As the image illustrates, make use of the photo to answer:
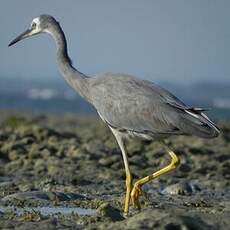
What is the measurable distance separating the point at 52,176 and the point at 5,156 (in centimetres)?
253

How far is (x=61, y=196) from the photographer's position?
1380 centimetres

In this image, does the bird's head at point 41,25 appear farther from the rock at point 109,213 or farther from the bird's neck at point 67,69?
the rock at point 109,213

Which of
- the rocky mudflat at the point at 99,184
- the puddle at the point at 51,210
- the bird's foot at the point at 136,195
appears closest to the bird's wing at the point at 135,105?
the bird's foot at the point at 136,195

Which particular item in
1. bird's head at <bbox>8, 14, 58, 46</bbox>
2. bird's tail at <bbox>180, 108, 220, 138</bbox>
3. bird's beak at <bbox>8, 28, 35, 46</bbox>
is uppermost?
bird's head at <bbox>8, 14, 58, 46</bbox>

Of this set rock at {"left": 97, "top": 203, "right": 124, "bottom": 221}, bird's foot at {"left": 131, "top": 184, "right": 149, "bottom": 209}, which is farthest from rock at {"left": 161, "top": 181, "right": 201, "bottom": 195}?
rock at {"left": 97, "top": 203, "right": 124, "bottom": 221}

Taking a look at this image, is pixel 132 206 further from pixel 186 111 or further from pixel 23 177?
pixel 23 177

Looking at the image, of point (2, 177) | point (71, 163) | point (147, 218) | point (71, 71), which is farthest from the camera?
point (71, 163)

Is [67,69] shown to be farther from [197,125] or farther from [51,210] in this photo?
[51,210]

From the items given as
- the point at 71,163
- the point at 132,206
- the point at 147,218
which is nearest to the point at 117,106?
the point at 132,206

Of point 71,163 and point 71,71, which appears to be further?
point 71,163

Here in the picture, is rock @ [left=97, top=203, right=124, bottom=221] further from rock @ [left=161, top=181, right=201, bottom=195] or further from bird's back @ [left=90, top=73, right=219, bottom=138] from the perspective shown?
rock @ [left=161, top=181, right=201, bottom=195]

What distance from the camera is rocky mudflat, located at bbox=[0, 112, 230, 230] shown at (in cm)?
1051

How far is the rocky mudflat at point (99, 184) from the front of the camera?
1051 centimetres

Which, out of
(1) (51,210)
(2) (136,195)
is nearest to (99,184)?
(2) (136,195)
